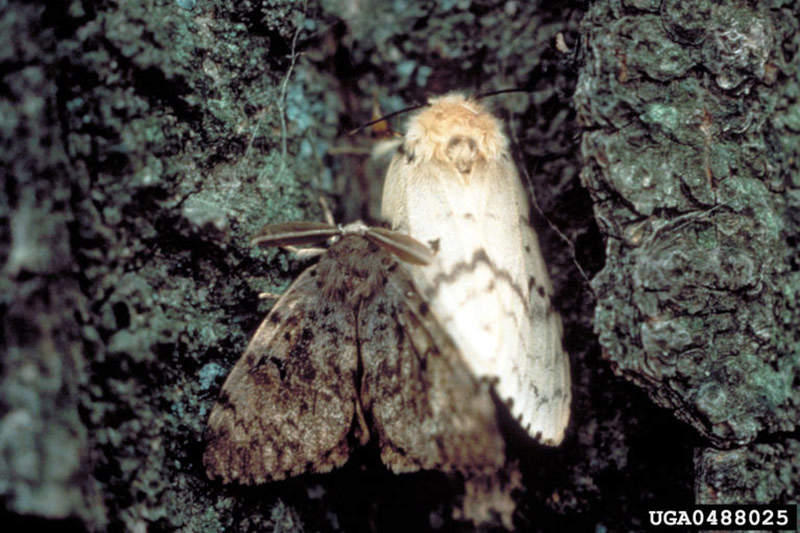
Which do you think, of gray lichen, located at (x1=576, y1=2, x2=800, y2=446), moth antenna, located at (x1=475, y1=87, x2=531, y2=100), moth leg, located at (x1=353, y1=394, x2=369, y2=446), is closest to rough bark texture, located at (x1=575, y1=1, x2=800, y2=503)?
gray lichen, located at (x1=576, y1=2, x2=800, y2=446)

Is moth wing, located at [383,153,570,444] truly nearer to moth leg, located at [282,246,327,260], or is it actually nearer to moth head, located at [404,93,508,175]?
moth head, located at [404,93,508,175]

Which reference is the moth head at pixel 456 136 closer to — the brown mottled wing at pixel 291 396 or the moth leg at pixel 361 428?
the brown mottled wing at pixel 291 396

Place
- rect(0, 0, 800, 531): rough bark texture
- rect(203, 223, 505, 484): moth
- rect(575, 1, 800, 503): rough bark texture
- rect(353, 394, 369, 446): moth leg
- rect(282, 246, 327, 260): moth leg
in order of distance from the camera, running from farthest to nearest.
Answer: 1. rect(282, 246, 327, 260): moth leg
2. rect(353, 394, 369, 446): moth leg
3. rect(203, 223, 505, 484): moth
4. rect(575, 1, 800, 503): rough bark texture
5. rect(0, 0, 800, 531): rough bark texture

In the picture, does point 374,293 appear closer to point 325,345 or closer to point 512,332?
point 325,345

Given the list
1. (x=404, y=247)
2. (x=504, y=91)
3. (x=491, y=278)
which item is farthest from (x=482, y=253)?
(x=504, y=91)

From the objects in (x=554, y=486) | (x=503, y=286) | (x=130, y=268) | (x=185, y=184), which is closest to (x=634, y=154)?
(x=503, y=286)

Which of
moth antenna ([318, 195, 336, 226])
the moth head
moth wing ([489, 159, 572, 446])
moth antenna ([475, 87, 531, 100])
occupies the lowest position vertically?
moth wing ([489, 159, 572, 446])
